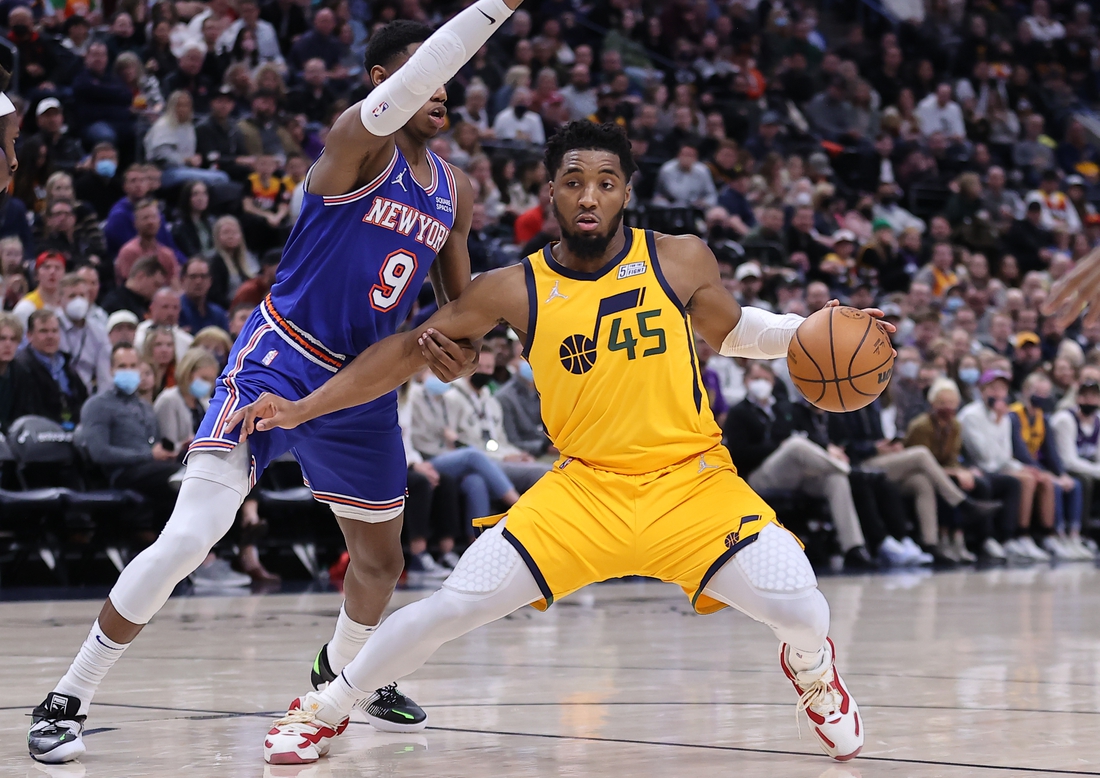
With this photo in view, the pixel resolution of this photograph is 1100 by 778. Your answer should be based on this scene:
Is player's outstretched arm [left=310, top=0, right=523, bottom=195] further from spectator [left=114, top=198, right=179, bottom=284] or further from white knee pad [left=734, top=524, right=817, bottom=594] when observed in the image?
spectator [left=114, top=198, right=179, bottom=284]

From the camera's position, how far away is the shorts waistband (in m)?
4.45

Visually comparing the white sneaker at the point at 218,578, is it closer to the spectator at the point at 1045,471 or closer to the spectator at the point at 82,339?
the spectator at the point at 82,339

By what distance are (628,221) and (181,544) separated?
33.4ft

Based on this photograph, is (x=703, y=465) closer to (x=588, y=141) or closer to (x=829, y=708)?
(x=829, y=708)

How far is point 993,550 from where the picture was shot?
1293 cm

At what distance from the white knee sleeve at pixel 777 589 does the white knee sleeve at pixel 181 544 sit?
1426 mm

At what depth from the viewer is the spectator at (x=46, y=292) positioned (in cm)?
970

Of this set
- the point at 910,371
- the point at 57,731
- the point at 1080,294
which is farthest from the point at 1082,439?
the point at 57,731

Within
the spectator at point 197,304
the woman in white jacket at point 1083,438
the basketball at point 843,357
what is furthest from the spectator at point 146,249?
the woman in white jacket at point 1083,438

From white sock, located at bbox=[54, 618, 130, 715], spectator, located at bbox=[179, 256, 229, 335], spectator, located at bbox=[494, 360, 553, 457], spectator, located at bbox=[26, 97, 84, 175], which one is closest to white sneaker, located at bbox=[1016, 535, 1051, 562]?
spectator, located at bbox=[494, 360, 553, 457]

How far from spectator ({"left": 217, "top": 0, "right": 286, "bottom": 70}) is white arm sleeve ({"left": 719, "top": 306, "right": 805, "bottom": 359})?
1025 centimetres

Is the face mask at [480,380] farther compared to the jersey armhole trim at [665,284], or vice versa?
the face mask at [480,380]

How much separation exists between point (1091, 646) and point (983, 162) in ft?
44.7

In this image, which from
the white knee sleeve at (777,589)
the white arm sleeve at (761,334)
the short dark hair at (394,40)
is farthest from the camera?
the short dark hair at (394,40)
